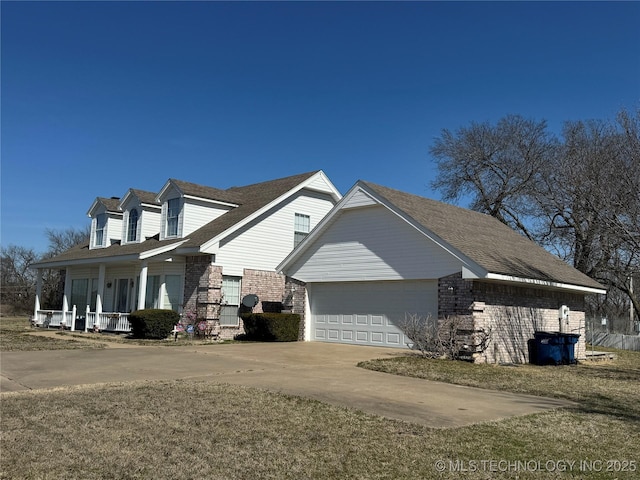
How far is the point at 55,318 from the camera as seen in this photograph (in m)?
28.1

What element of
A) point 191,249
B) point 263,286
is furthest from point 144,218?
point 263,286

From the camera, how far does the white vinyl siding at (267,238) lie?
23.4 meters

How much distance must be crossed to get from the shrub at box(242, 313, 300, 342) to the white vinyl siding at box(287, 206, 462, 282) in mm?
1641

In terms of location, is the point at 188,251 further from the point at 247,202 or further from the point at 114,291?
the point at 114,291

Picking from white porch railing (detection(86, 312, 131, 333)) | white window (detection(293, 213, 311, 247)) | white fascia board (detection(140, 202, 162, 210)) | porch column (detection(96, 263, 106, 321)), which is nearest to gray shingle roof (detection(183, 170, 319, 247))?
Result: white window (detection(293, 213, 311, 247))

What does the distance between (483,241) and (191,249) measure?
10959mm

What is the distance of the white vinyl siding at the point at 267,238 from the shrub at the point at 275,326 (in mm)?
2883

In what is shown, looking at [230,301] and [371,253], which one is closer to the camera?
[371,253]

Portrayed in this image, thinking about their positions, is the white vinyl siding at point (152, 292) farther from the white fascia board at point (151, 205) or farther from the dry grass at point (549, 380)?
the dry grass at point (549, 380)

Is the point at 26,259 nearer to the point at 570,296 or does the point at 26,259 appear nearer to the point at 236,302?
the point at 236,302

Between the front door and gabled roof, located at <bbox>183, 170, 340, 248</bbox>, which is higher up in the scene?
gabled roof, located at <bbox>183, 170, 340, 248</bbox>

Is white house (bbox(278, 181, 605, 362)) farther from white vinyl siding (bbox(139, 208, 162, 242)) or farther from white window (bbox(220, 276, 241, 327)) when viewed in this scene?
white vinyl siding (bbox(139, 208, 162, 242))

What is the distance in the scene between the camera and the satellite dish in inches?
917

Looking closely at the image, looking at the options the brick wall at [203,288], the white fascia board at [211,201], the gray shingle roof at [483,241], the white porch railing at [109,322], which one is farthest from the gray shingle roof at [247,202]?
the gray shingle roof at [483,241]
